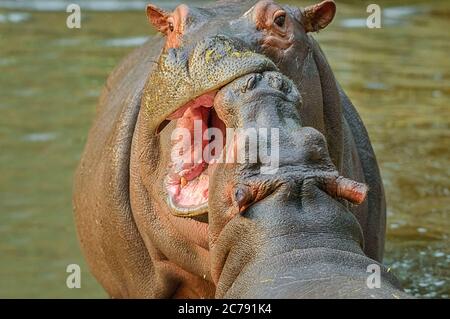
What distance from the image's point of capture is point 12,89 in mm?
10164

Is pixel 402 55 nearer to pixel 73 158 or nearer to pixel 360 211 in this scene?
pixel 73 158

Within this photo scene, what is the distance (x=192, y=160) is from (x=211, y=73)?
1.18 feet

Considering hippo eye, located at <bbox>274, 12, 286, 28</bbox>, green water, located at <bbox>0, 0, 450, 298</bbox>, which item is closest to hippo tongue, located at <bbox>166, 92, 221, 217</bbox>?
hippo eye, located at <bbox>274, 12, 286, 28</bbox>

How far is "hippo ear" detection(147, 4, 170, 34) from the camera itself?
173 inches

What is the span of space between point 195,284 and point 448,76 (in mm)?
6207

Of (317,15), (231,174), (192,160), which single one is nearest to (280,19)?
(317,15)

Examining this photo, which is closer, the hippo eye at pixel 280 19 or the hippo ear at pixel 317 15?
the hippo eye at pixel 280 19

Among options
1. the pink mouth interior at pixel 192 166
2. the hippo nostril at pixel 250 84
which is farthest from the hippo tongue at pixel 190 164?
the hippo nostril at pixel 250 84

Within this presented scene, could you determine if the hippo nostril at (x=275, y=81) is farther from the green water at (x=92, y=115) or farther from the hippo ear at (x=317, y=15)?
the green water at (x=92, y=115)

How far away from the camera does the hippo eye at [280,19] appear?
13.8ft

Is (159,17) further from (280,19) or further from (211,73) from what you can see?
(211,73)

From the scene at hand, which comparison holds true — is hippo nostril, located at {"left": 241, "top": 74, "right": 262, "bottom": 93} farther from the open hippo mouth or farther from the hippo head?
the open hippo mouth

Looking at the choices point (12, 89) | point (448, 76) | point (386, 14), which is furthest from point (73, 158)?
point (386, 14)

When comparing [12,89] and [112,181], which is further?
[12,89]
